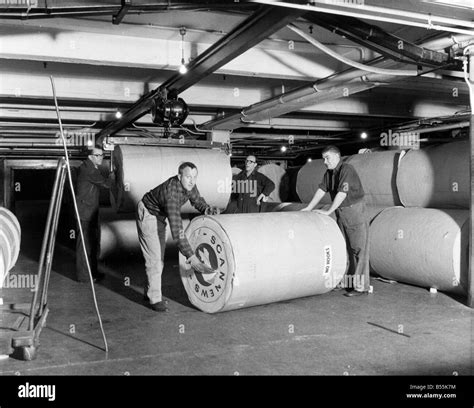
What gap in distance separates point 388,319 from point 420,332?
1.35ft

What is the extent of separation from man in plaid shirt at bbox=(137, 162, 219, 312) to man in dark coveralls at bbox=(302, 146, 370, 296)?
56.5 inches

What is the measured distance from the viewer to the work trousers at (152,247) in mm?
4523

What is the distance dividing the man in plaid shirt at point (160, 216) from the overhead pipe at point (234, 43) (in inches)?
34.5

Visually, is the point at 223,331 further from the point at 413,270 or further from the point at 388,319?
the point at 413,270

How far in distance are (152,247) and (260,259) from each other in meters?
1.07

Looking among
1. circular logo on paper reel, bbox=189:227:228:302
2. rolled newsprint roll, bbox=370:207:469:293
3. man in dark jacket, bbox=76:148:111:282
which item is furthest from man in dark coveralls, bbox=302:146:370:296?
man in dark jacket, bbox=76:148:111:282

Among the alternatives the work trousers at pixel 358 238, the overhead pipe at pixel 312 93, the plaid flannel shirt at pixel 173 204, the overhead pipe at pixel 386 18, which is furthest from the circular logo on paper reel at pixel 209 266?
the overhead pipe at pixel 386 18

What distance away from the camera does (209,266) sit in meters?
4.39

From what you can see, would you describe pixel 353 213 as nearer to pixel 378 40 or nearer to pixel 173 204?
pixel 173 204

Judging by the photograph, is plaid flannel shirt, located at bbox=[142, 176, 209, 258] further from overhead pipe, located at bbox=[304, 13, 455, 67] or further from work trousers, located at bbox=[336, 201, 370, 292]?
overhead pipe, located at bbox=[304, 13, 455, 67]

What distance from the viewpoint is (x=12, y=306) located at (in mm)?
4203

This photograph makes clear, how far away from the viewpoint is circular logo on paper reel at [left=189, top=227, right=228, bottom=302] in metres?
4.24

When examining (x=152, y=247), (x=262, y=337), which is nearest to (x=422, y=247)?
(x=262, y=337)
